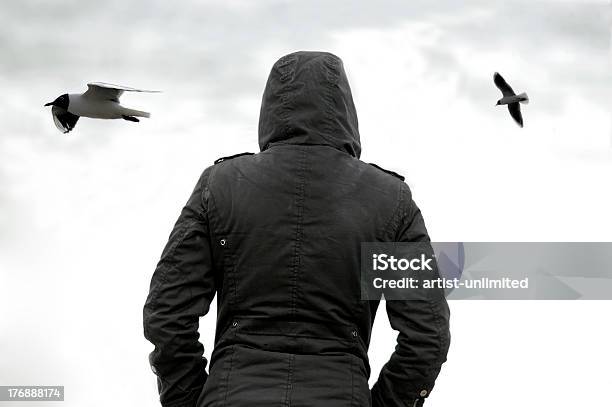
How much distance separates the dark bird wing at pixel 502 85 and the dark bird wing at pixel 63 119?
3.51 meters

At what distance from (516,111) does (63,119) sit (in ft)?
12.2

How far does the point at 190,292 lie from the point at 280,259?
1.21ft

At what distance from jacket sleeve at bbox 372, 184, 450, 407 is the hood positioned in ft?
1.16

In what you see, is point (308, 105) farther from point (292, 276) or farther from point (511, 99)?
point (511, 99)

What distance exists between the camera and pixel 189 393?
10.5 feet

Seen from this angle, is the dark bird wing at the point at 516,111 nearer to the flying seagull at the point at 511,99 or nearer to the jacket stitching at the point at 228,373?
the flying seagull at the point at 511,99

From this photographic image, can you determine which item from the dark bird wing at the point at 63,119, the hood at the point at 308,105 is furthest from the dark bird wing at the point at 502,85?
the hood at the point at 308,105

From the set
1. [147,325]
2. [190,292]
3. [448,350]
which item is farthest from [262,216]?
[448,350]

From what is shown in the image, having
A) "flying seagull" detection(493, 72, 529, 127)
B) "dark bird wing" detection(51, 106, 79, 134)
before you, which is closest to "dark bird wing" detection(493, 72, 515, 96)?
"flying seagull" detection(493, 72, 529, 127)

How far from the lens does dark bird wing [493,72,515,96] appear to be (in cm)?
718

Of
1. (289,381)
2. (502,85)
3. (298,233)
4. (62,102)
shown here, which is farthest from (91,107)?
(289,381)

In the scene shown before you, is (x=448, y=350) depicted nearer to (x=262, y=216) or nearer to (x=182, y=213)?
(x=262, y=216)

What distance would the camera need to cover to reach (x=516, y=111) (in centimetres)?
714

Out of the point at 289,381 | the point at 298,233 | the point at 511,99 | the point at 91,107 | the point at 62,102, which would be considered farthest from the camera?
the point at 511,99
